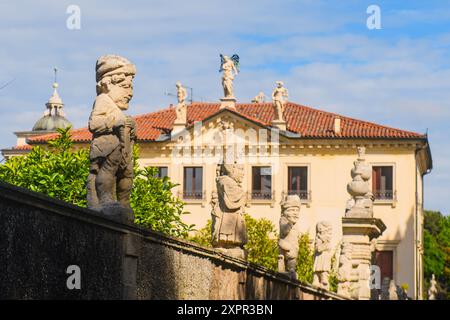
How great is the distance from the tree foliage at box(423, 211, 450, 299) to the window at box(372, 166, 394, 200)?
31.5 meters

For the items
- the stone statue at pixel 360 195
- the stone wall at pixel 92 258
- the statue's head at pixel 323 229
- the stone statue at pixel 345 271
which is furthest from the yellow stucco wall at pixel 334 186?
the stone wall at pixel 92 258

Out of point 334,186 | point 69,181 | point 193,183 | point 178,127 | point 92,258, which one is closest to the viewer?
point 92,258

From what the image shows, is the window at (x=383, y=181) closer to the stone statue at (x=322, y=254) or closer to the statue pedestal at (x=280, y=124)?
the statue pedestal at (x=280, y=124)

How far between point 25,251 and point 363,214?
703 inches

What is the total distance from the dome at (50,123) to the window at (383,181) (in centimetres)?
2913

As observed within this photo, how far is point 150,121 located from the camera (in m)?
68.6

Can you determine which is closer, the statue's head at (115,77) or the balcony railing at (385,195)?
the statue's head at (115,77)

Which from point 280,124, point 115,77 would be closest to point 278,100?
point 280,124

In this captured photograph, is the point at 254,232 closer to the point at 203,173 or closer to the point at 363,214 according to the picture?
the point at 203,173

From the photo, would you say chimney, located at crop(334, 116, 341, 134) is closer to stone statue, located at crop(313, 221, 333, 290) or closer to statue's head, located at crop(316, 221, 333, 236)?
stone statue, located at crop(313, 221, 333, 290)

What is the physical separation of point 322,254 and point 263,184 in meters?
40.8

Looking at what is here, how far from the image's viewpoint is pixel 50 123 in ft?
286

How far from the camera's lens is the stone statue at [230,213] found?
1422cm

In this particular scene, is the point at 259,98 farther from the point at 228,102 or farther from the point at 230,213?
the point at 230,213
